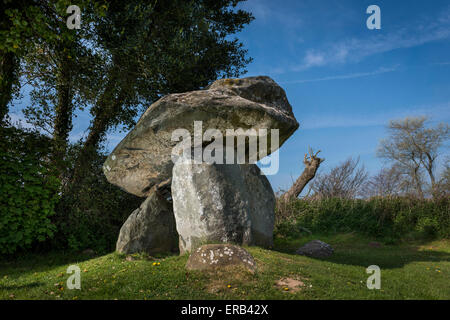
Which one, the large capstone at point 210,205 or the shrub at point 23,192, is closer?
the large capstone at point 210,205

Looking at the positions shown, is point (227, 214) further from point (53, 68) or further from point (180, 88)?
point (53, 68)

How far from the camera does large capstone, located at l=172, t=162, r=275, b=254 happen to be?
7.81 m

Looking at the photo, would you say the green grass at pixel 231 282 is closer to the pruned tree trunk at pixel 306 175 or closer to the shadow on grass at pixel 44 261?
the shadow on grass at pixel 44 261

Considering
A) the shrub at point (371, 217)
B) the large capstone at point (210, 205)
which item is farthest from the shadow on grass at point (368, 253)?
the large capstone at point (210, 205)

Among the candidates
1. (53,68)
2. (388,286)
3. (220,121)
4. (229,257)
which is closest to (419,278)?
(388,286)

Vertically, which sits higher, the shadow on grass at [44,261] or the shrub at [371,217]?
the shrub at [371,217]

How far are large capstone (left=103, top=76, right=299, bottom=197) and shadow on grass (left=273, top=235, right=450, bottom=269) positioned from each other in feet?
12.7

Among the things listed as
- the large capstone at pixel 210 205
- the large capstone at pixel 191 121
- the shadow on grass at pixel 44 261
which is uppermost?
the large capstone at pixel 191 121

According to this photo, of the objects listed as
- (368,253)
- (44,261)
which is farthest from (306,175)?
(44,261)

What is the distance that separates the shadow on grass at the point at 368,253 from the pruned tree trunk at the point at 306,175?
11.6ft

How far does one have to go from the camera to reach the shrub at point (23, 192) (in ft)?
32.9

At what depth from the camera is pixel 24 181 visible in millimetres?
10516

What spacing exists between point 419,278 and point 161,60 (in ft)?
31.3

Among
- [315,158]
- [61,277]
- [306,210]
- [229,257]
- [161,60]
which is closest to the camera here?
[229,257]
